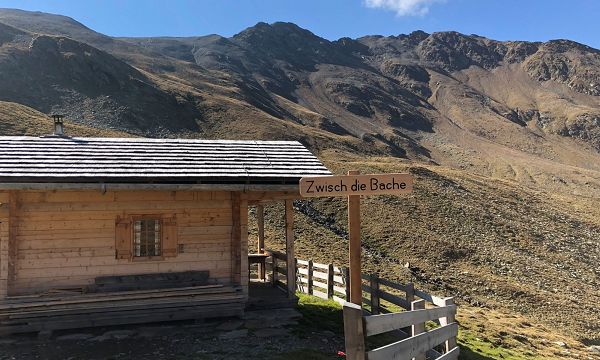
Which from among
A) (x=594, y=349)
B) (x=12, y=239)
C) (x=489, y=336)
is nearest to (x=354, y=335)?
(x=12, y=239)

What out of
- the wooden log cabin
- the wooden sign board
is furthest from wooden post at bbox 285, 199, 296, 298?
the wooden sign board

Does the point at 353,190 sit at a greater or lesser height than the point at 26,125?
lesser

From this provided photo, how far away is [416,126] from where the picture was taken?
130 metres

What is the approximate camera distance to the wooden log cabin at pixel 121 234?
10906 mm

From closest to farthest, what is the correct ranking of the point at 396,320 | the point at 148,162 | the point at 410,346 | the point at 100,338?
the point at 396,320 < the point at 410,346 < the point at 100,338 < the point at 148,162

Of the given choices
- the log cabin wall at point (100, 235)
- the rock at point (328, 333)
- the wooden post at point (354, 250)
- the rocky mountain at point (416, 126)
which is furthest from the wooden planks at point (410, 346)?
the rocky mountain at point (416, 126)

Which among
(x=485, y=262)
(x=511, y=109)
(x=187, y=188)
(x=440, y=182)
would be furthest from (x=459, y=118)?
(x=187, y=188)

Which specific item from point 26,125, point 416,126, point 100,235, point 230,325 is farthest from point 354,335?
point 416,126

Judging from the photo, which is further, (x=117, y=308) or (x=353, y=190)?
(x=117, y=308)

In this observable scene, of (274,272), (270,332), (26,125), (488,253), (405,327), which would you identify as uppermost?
A: (26,125)

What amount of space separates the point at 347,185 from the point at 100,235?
6889 millimetres

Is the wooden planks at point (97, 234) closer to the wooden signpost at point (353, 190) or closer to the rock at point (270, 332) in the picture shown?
the rock at point (270, 332)

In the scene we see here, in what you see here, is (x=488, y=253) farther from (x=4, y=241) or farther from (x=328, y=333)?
(x=4, y=241)

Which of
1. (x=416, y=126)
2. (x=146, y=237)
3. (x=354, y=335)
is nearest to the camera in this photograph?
(x=354, y=335)
